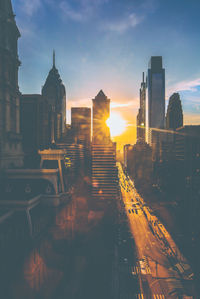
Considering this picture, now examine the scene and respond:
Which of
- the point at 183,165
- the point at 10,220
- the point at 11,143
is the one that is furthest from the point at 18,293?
the point at 183,165

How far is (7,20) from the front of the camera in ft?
197

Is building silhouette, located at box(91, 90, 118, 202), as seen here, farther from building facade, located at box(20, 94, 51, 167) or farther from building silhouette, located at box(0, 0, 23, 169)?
building silhouette, located at box(0, 0, 23, 169)

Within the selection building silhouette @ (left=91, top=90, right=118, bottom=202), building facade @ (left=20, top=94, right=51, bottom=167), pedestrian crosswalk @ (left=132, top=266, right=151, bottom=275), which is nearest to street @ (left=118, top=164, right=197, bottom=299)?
pedestrian crosswalk @ (left=132, top=266, right=151, bottom=275)

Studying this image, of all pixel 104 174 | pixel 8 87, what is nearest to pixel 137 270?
pixel 8 87

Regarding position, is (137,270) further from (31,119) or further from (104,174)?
(31,119)

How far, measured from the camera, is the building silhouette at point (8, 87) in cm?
5962

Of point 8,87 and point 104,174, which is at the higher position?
point 8,87

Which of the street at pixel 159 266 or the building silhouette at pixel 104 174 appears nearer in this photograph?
the street at pixel 159 266

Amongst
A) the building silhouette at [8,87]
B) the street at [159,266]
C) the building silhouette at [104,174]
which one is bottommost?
the street at [159,266]

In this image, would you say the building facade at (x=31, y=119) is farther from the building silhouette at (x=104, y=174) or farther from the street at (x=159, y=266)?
the street at (x=159, y=266)

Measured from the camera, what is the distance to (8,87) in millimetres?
61531

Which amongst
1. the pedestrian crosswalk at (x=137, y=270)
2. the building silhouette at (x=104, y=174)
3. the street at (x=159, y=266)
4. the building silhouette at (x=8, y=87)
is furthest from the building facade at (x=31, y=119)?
the pedestrian crosswalk at (x=137, y=270)

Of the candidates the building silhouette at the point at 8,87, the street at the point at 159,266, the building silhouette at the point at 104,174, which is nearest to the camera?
the street at the point at 159,266

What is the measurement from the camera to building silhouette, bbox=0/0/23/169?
59.6 meters
